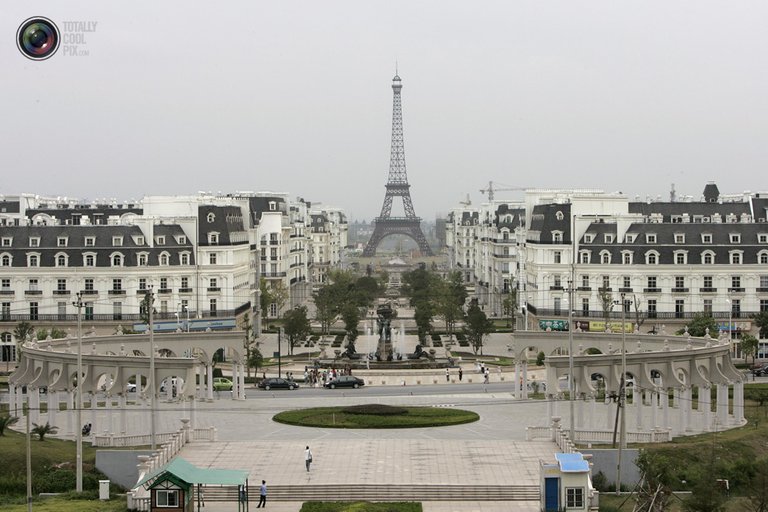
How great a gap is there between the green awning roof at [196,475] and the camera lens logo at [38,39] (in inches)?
590

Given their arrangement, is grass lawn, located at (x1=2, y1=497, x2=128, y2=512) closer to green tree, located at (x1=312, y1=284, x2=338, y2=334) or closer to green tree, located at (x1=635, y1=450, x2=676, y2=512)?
green tree, located at (x1=635, y1=450, x2=676, y2=512)

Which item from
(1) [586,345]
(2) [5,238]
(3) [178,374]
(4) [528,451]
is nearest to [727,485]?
(4) [528,451]

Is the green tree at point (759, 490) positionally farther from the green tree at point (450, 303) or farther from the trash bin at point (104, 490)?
the green tree at point (450, 303)

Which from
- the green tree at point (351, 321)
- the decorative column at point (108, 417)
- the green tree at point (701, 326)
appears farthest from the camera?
the green tree at point (351, 321)

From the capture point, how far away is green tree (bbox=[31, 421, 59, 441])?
58969 millimetres

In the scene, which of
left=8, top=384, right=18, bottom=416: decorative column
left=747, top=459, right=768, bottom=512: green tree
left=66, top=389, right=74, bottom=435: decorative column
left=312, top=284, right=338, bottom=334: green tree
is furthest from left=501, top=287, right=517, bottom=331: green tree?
left=747, top=459, right=768, bottom=512: green tree

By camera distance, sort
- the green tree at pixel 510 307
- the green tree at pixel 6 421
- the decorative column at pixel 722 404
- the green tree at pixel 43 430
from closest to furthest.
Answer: the green tree at pixel 43 430 < the green tree at pixel 6 421 < the decorative column at pixel 722 404 < the green tree at pixel 510 307

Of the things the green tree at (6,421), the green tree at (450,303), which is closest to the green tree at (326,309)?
the green tree at (450,303)

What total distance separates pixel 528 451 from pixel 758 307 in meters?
43.9

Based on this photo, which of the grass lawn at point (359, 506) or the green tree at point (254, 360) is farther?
the green tree at point (254, 360)

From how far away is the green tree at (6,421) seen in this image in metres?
60.0

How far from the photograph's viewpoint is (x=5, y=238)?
97.5m

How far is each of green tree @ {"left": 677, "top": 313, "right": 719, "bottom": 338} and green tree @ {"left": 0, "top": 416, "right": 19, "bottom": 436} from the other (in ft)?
148

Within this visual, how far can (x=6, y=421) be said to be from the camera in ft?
200
